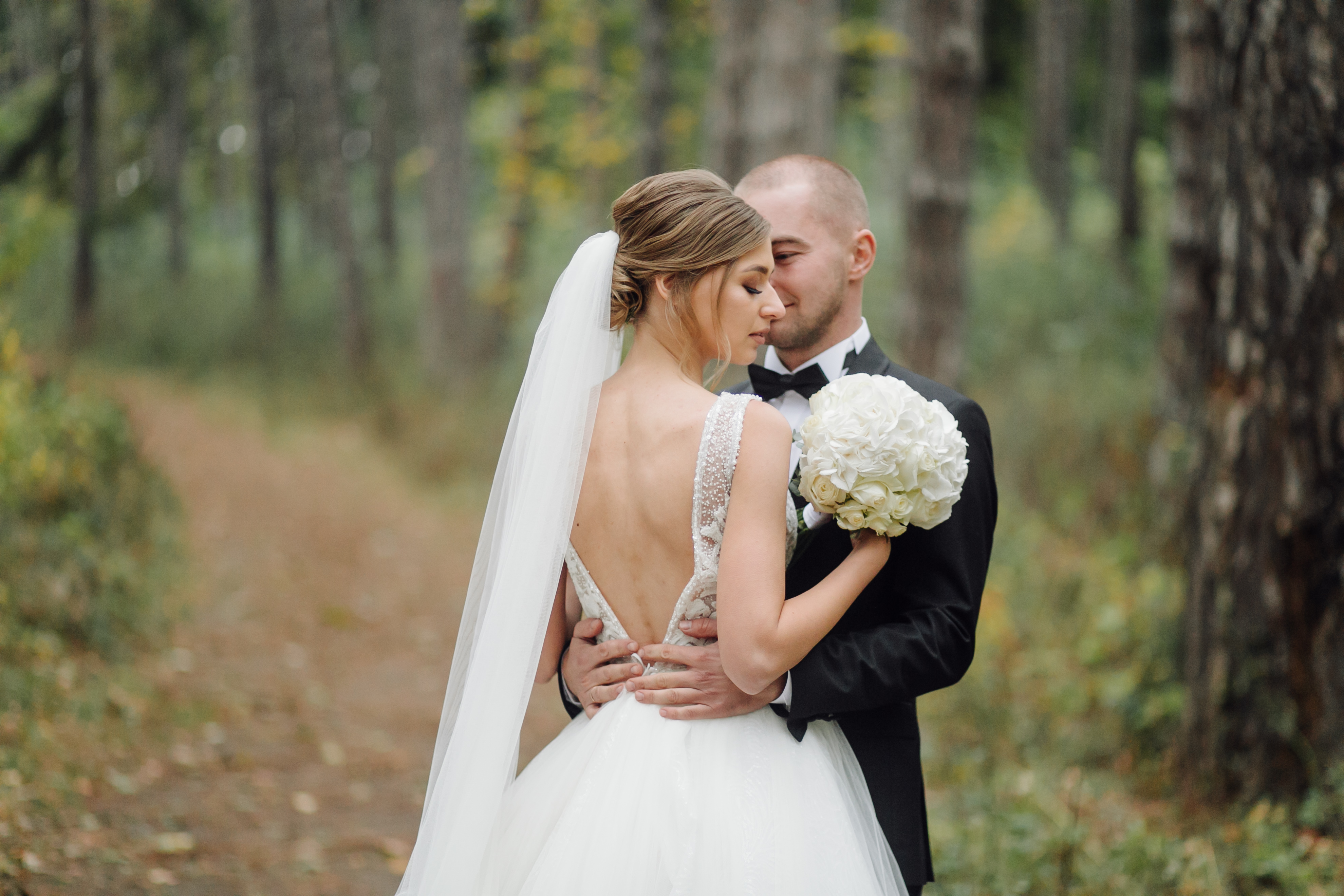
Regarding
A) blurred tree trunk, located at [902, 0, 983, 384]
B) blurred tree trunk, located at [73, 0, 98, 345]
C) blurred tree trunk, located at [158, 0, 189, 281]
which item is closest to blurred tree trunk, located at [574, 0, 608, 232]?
blurred tree trunk, located at [158, 0, 189, 281]

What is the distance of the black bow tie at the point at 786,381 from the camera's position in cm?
291

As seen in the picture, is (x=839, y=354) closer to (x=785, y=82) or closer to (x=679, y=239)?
(x=679, y=239)

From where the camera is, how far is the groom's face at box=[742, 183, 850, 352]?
2.87m

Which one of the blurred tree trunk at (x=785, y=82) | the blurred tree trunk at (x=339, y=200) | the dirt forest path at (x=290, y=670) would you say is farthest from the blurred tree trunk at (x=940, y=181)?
the blurred tree trunk at (x=339, y=200)

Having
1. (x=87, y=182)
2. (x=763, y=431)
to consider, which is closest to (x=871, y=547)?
(x=763, y=431)

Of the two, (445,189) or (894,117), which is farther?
(894,117)

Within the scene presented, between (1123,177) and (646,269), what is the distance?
13.3 metres

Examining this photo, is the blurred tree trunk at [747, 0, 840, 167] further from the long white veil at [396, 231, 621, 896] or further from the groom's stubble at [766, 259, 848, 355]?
the long white veil at [396, 231, 621, 896]

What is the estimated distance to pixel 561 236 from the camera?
73.3 ft

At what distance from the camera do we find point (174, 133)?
55.3ft

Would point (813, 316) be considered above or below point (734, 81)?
below

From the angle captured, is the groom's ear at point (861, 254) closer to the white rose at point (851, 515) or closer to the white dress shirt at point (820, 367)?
the white dress shirt at point (820, 367)

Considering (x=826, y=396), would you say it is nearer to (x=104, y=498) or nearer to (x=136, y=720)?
(x=136, y=720)

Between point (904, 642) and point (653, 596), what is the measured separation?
577 millimetres
